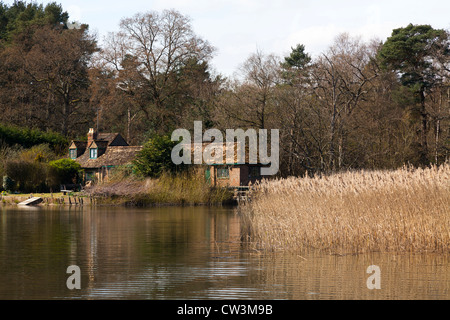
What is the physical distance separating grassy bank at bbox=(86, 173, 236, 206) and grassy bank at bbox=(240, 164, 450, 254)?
26897 mm

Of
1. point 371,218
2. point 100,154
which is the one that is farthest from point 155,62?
point 371,218

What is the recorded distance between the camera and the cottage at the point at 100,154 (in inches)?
2309

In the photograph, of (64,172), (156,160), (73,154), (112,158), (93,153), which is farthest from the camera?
(73,154)

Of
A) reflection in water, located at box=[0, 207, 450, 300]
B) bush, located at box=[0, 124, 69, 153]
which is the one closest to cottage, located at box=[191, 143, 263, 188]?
bush, located at box=[0, 124, 69, 153]

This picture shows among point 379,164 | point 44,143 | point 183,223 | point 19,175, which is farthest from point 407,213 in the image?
point 44,143

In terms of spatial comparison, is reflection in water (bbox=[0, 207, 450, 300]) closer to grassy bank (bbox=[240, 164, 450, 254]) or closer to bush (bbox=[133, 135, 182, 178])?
grassy bank (bbox=[240, 164, 450, 254])

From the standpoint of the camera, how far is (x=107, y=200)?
4906cm

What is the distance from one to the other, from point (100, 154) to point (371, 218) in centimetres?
4539

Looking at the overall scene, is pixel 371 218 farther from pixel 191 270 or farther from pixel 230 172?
pixel 230 172

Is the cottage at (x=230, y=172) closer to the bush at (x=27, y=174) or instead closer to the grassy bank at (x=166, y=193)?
the grassy bank at (x=166, y=193)

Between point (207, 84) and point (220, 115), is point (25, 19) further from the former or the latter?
point (220, 115)

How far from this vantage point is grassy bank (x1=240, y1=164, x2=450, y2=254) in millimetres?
18062

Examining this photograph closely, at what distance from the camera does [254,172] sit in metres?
54.8

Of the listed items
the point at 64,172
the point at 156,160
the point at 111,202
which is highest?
the point at 156,160
